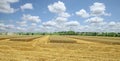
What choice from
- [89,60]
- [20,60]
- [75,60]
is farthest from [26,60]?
[89,60]

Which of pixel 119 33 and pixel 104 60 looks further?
pixel 119 33

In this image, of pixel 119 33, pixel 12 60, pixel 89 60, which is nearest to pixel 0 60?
pixel 12 60

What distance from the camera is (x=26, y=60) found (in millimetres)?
15078

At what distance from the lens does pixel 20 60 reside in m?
15.0

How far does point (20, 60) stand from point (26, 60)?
0.50 m

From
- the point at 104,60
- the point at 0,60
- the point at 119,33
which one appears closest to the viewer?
the point at 0,60

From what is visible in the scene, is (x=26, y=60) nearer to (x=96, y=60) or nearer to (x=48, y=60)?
(x=48, y=60)

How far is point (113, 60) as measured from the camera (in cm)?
1584

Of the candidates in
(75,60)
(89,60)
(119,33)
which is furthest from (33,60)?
(119,33)

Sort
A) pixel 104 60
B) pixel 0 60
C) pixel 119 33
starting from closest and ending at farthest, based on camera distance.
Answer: pixel 0 60, pixel 104 60, pixel 119 33

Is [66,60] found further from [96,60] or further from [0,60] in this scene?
[0,60]

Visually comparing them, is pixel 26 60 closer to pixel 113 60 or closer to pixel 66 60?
pixel 66 60

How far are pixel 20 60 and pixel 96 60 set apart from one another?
6613 millimetres

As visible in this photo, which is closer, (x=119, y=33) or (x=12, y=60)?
(x=12, y=60)
